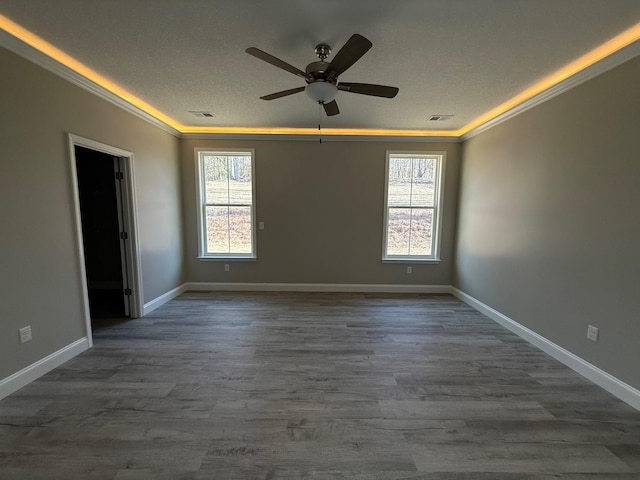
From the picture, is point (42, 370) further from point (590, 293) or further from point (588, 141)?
point (588, 141)

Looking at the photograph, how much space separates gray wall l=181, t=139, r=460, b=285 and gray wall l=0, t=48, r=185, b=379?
6.59 ft

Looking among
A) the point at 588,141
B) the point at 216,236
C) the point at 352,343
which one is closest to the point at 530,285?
the point at 588,141

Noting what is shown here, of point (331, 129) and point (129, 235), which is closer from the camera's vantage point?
point (129, 235)

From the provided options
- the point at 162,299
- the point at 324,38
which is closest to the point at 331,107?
the point at 324,38

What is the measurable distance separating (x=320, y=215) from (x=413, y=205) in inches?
63.6

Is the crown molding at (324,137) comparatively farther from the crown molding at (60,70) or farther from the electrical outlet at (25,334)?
the electrical outlet at (25,334)

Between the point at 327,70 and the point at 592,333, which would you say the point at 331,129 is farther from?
the point at 592,333

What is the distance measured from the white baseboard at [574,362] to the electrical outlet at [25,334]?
4641 mm

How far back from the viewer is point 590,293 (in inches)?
88.7

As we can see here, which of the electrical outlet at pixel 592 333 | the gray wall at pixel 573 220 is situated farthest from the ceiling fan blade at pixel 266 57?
the electrical outlet at pixel 592 333

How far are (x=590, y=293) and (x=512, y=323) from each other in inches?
40.9

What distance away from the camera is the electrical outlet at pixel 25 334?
2.07 meters

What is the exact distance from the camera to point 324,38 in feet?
6.51

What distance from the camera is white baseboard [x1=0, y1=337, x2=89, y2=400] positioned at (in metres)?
1.97
